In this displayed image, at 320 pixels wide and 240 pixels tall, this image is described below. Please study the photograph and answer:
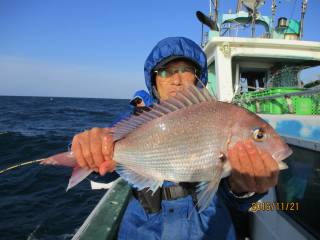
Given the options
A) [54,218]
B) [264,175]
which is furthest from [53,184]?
[264,175]

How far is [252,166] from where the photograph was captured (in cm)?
196

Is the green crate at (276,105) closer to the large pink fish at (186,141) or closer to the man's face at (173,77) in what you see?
the man's face at (173,77)

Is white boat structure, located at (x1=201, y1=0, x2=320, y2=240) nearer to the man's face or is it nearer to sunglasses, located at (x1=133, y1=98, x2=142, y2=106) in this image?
the man's face

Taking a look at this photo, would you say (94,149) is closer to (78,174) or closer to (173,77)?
(78,174)

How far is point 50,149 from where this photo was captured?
1408cm

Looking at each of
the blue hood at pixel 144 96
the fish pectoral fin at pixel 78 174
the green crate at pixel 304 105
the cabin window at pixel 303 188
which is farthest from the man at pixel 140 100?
the green crate at pixel 304 105

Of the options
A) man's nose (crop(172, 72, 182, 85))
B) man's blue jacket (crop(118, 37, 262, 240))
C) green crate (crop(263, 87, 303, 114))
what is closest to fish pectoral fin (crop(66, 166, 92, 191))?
man's blue jacket (crop(118, 37, 262, 240))

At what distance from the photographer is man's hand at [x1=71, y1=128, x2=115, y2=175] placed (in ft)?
6.68

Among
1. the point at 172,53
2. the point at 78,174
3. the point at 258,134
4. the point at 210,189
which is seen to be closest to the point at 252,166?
the point at 258,134

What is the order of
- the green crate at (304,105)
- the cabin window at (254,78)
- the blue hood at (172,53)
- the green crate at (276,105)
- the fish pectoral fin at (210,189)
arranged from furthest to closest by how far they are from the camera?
the cabin window at (254,78) → the green crate at (276,105) → the green crate at (304,105) → the blue hood at (172,53) → the fish pectoral fin at (210,189)

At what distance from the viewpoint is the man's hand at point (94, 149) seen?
204 cm

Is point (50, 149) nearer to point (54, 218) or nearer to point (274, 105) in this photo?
point (54, 218)

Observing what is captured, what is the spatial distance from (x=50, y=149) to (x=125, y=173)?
12978 mm

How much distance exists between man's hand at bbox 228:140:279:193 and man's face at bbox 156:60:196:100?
1114mm
